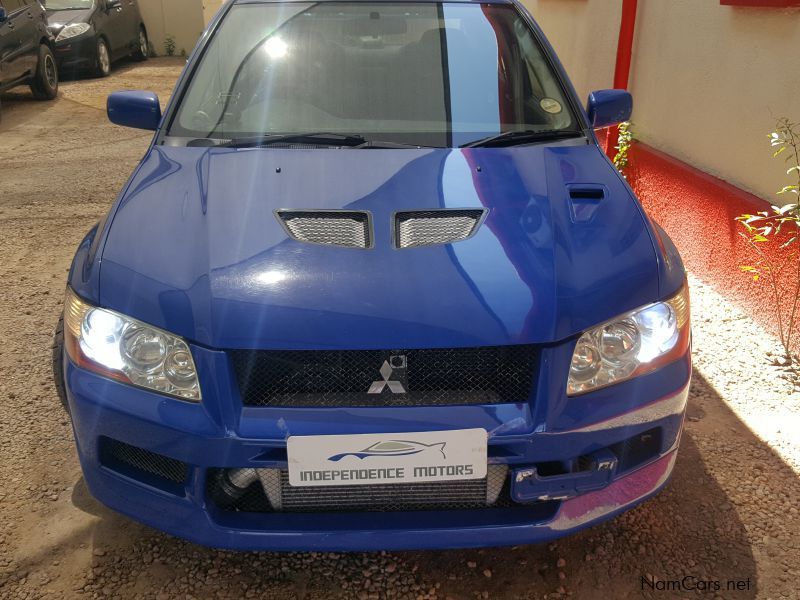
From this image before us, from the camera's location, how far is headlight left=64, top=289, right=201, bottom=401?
72.0 inches

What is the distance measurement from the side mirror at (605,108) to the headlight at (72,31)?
10268mm

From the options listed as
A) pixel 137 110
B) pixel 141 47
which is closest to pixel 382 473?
pixel 137 110

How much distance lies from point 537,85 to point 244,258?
1.46 meters

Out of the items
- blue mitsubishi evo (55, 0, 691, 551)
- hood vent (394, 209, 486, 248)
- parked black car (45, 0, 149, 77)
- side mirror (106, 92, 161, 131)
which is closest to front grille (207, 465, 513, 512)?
blue mitsubishi evo (55, 0, 691, 551)

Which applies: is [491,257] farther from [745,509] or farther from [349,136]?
[745,509]

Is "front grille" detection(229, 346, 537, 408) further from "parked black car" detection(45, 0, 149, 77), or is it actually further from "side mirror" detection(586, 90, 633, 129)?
"parked black car" detection(45, 0, 149, 77)

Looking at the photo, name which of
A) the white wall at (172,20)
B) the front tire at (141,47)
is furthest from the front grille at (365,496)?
the white wall at (172,20)

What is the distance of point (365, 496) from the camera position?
6.10 ft

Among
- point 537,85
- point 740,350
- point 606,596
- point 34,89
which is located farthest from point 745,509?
point 34,89

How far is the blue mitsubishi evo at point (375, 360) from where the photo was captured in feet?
5.82

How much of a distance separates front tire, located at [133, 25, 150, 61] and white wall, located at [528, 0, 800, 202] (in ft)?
34.5

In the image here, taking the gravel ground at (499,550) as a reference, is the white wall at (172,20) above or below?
below

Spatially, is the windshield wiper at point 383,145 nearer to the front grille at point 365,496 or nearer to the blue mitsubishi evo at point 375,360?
the blue mitsubishi evo at point 375,360

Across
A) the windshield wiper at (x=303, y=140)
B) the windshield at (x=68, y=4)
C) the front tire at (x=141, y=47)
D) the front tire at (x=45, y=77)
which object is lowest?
the front tire at (x=141, y=47)
